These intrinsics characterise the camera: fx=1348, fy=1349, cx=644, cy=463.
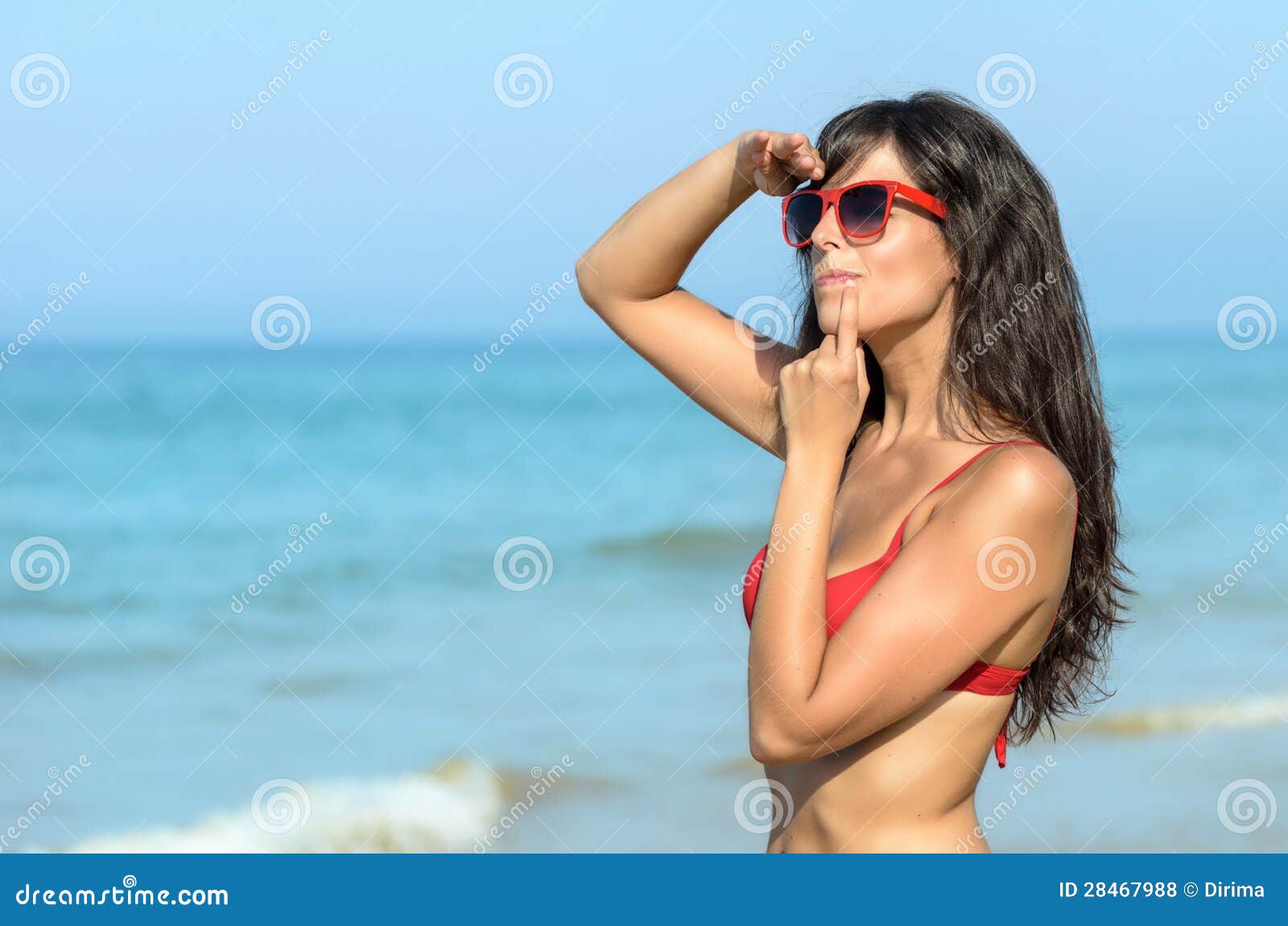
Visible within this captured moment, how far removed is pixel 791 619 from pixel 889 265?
85cm

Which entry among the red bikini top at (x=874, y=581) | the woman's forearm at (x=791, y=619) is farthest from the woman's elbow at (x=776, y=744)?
the red bikini top at (x=874, y=581)

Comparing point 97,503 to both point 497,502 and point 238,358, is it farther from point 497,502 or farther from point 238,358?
point 238,358

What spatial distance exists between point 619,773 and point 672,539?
6.51m

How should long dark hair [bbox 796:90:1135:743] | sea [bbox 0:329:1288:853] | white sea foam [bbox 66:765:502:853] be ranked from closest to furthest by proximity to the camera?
long dark hair [bbox 796:90:1135:743], white sea foam [bbox 66:765:502:853], sea [bbox 0:329:1288:853]

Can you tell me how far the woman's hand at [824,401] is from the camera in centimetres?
259

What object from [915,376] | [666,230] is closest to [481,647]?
[666,230]

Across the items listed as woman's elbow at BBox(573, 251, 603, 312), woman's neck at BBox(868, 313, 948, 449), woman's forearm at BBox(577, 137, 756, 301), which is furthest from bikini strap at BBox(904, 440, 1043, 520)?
woman's elbow at BBox(573, 251, 603, 312)

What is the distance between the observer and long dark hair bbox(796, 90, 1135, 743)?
9.36ft

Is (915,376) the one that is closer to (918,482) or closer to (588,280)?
(918,482)

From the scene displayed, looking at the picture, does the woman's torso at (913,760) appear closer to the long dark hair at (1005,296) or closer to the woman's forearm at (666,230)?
the long dark hair at (1005,296)

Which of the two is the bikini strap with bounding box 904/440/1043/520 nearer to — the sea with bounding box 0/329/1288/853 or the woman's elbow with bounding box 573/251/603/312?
the woman's elbow with bounding box 573/251/603/312

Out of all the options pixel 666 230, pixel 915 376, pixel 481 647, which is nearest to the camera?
pixel 915 376

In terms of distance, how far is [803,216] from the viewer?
120 inches

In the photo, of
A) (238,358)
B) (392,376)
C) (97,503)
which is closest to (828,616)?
(97,503)
